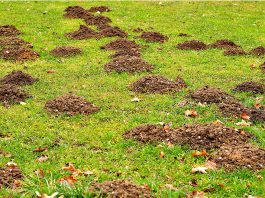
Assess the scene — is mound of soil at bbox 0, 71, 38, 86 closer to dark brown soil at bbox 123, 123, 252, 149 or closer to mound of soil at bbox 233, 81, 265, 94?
dark brown soil at bbox 123, 123, 252, 149

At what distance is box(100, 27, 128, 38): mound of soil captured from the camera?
1513 cm

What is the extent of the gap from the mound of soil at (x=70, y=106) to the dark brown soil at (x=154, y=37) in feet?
20.4

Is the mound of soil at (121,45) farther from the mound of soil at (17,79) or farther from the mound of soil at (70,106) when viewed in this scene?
the mound of soil at (70,106)

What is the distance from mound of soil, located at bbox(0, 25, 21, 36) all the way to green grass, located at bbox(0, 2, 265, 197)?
398 millimetres

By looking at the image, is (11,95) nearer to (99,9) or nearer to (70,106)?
(70,106)

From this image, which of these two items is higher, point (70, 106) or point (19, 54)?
point (70, 106)

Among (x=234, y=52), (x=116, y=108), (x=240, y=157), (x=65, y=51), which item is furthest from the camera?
(x=234, y=52)

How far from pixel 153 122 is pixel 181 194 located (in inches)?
105

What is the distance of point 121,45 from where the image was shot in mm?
13688

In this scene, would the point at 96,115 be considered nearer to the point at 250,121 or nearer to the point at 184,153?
the point at 184,153

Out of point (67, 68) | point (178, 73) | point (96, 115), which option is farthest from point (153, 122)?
point (67, 68)

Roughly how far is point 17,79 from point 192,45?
6.12 meters

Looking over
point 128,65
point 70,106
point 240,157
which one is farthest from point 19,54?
point 240,157

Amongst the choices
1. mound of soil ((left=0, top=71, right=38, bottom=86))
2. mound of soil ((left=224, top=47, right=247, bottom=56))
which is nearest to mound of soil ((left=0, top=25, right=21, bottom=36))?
mound of soil ((left=0, top=71, right=38, bottom=86))
